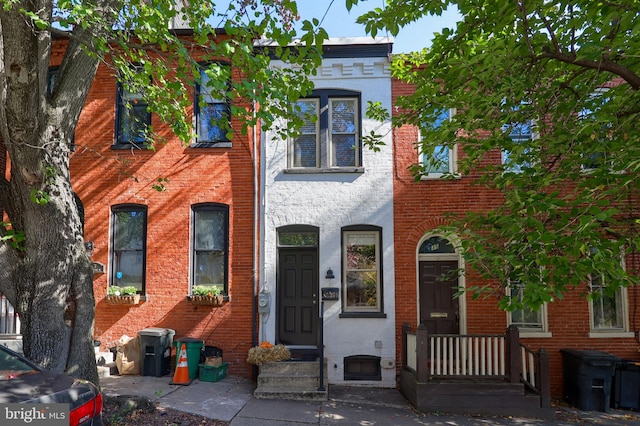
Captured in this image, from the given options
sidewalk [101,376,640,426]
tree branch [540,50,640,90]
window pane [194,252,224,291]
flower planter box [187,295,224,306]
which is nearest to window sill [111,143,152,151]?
window pane [194,252,224,291]

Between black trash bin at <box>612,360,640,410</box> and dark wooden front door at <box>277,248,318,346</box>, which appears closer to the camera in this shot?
black trash bin at <box>612,360,640,410</box>

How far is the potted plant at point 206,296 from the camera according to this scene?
349 inches

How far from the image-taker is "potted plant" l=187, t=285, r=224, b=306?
29.1 ft

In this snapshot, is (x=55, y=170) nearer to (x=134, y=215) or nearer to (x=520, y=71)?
(x=134, y=215)

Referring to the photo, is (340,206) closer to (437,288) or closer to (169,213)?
(437,288)

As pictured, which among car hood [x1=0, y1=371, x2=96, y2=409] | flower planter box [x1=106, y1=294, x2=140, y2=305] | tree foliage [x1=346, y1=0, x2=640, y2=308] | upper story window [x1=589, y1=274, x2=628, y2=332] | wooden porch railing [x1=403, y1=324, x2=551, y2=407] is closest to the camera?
car hood [x1=0, y1=371, x2=96, y2=409]

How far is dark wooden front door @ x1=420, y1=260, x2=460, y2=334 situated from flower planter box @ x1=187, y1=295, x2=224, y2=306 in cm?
435

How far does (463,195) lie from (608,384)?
4.37 m

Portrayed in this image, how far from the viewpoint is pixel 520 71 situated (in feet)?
18.0

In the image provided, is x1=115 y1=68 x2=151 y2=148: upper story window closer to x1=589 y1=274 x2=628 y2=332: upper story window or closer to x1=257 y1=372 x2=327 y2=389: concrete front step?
x1=257 y1=372 x2=327 y2=389: concrete front step

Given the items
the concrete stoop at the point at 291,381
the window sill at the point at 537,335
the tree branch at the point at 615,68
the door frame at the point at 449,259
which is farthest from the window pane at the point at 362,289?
the tree branch at the point at 615,68

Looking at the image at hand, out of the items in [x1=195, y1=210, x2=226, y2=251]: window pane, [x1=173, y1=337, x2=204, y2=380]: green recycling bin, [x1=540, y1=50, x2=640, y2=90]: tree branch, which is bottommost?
[x1=173, y1=337, x2=204, y2=380]: green recycling bin

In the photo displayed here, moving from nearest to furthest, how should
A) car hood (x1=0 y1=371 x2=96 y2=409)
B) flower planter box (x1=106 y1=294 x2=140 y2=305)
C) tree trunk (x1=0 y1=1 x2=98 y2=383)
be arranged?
car hood (x1=0 y1=371 x2=96 y2=409)
tree trunk (x1=0 y1=1 x2=98 y2=383)
flower planter box (x1=106 y1=294 x2=140 y2=305)

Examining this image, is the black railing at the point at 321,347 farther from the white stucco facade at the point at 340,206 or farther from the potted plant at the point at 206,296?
the potted plant at the point at 206,296
